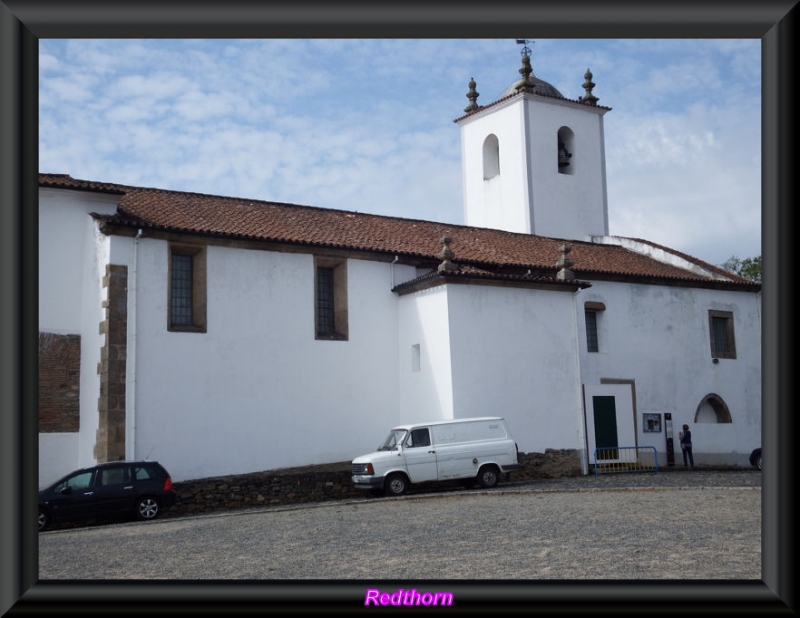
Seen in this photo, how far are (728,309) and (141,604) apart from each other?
30.1 meters

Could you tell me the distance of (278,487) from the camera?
21.1m

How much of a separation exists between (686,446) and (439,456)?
11.0 metres

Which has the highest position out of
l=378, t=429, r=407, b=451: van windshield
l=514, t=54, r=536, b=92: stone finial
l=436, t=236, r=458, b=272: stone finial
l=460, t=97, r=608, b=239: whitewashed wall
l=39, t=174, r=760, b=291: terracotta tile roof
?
l=514, t=54, r=536, b=92: stone finial

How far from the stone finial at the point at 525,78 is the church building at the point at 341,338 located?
765 cm

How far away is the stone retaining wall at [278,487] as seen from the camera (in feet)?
65.2

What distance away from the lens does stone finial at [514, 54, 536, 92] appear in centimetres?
3525

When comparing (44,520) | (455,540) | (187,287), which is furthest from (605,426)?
(455,540)

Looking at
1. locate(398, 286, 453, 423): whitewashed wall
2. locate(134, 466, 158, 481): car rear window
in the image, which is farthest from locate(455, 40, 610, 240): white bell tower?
locate(134, 466, 158, 481): car rear window

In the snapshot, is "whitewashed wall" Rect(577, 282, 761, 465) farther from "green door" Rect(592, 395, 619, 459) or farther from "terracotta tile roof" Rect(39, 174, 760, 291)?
"green door" Rect(592, 395, 619, 459)

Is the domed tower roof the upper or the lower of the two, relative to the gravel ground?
upper

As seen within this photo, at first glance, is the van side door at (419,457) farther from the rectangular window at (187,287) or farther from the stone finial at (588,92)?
the stone finial at (588,92)

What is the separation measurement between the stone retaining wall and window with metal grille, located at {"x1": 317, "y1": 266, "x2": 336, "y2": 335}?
11.6 feet
